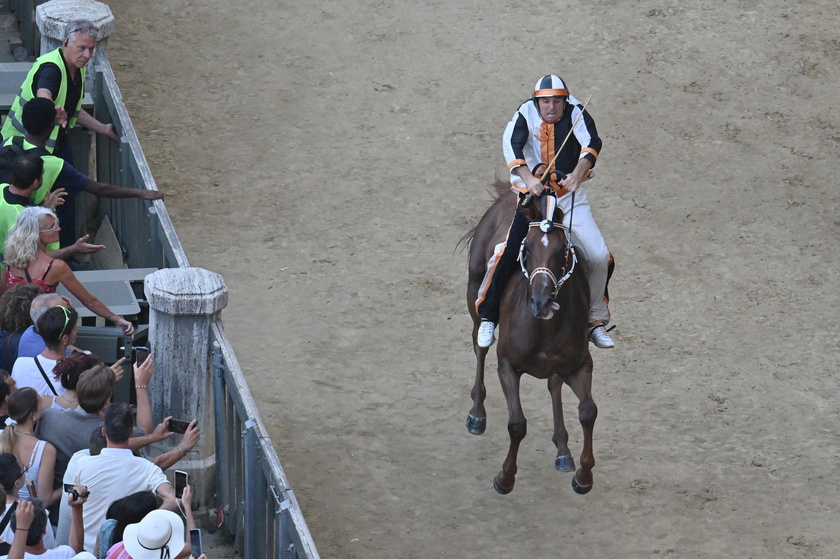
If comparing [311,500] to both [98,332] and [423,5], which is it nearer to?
[98,332]

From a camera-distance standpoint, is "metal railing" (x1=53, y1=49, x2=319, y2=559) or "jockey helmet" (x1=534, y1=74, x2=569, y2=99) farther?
"jockey helmet" (x1=534, y1=74, x2=569, y2=99)

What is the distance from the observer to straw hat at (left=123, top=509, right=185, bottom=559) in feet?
19.3

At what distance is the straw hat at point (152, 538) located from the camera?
231 inches

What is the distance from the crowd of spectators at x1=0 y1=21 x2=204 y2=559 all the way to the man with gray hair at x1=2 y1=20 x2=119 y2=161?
2.01 ft

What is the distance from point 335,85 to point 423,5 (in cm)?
228

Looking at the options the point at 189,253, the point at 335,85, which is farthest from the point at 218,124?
the point at 189,253

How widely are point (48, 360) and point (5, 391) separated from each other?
38cm

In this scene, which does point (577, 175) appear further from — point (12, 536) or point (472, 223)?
point (472, 223)

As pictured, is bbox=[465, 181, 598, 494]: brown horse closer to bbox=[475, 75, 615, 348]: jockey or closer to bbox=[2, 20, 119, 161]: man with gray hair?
bbox=[475, 75, 615, 348]: jockey

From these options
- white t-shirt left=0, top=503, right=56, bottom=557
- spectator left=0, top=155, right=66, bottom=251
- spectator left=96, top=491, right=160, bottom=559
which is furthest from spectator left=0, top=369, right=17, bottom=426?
spectator left=0, top=155, right=66, bottom=251

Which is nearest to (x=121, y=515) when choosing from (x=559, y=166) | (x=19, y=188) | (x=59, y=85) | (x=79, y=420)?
(x=79, y=420)

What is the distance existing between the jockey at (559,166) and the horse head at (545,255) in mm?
278

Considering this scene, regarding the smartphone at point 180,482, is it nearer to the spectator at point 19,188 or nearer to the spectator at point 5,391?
the spectator at point 5,391

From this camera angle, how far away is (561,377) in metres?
10.3
